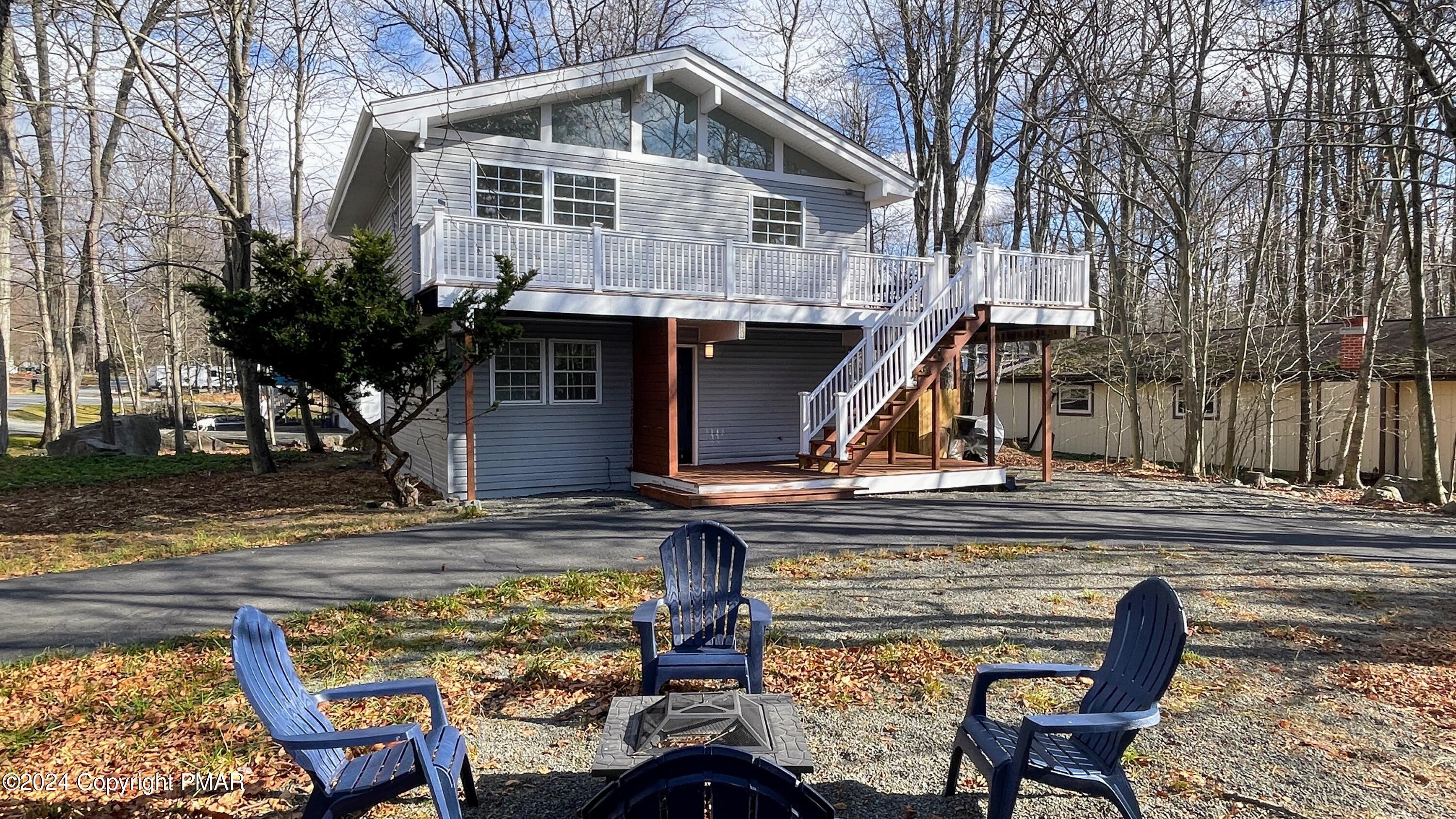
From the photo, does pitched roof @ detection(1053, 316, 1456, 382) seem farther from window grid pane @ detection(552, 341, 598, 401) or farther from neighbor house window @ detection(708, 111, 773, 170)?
window grid pane @ detection(552, 341, 598, 401)

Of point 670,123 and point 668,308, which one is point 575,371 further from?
point 670,123

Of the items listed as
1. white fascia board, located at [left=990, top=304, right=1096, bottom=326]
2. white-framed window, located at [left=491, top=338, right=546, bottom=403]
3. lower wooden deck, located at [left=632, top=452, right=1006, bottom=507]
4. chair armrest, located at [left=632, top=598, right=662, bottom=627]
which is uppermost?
white fascia board, located at [left=990, top=304, right=1096, bottom=326]

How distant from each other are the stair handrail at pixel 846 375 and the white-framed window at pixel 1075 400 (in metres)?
14.4

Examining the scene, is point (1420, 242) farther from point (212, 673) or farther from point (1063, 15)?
point (212, 673)

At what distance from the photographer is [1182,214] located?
55.0ft

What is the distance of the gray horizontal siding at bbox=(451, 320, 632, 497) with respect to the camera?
1301cm

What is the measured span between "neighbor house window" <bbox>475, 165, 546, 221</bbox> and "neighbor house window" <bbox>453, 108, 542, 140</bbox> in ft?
1.69

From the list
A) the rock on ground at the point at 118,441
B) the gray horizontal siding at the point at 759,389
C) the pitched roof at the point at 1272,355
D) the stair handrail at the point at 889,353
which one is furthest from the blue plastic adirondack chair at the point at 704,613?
the rock on ground at the point at 118,441

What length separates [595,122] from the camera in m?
13.6

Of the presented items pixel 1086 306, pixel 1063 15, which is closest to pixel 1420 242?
pixel 1086 306

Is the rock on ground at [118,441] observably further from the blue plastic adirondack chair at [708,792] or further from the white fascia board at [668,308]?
the blue plastic adirondack chair at [708,792]

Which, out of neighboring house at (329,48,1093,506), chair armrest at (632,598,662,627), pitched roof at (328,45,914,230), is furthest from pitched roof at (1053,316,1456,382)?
chair armrest at (632,598,662,627)

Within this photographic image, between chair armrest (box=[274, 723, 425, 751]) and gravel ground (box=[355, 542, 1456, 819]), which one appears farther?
gravel ground (box=[355, 542, 1456, 819])

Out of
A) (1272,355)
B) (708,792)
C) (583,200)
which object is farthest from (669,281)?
(1272,355)
